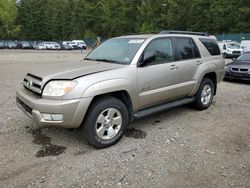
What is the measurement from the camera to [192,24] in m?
48.6

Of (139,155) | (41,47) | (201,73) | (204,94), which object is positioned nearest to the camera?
(139,155)

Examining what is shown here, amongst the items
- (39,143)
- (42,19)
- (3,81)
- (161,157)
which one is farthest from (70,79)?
(42,19)

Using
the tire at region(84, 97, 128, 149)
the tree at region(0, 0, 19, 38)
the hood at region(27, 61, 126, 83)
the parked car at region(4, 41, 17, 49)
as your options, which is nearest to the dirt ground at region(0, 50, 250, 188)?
the tire at region(84, 97, 128, 149)

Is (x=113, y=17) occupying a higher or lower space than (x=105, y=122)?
higher

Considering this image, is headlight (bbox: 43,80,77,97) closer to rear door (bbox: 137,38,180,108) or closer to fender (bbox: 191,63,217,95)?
rear door (bbox: 137,38,180,108)

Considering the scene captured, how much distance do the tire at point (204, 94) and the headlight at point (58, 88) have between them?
3326mm

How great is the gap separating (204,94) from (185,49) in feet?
4.22

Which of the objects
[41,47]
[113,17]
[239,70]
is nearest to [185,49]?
[239,70]

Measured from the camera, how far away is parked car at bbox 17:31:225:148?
12.7 ft

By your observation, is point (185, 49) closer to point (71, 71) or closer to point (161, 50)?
point (161, 50)

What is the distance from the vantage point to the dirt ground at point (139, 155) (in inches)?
135

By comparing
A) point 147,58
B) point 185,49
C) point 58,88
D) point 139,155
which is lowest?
point 139,155

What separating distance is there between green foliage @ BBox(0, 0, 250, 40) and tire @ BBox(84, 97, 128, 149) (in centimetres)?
4272

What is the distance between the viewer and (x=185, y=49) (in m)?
5.75
